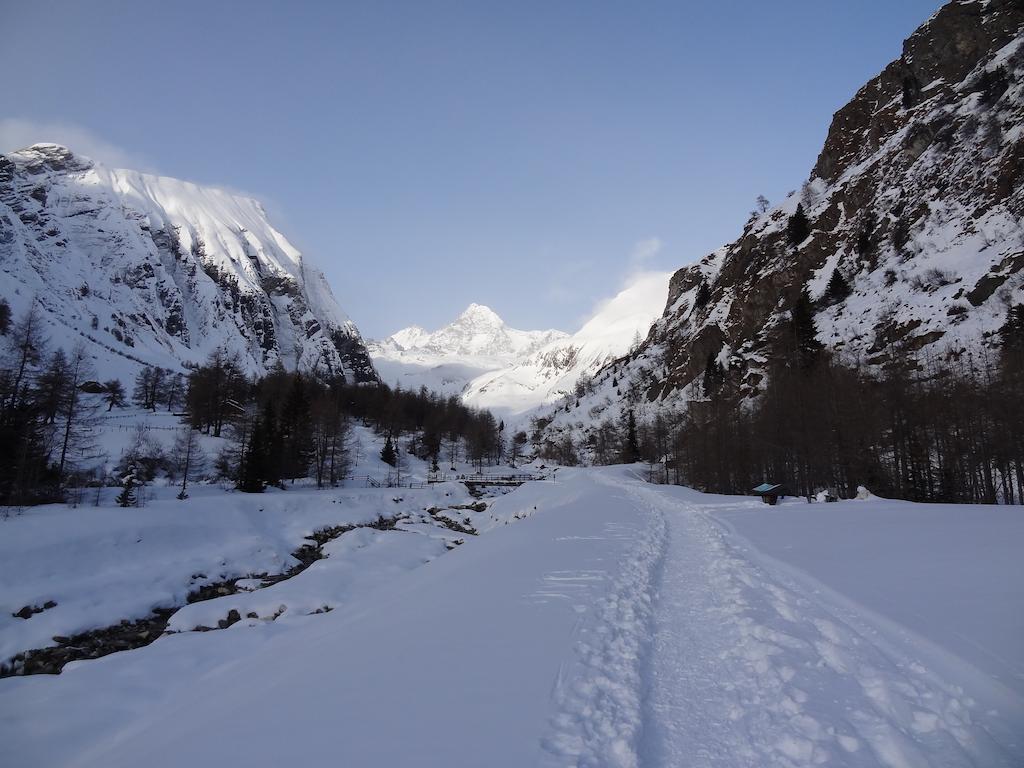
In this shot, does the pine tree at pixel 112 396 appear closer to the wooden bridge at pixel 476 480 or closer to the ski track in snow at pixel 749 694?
the wooden bridge at pixel 476 480

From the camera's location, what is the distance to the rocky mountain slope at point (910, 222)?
41125 millimetres

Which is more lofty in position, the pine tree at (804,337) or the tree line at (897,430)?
the pine tree at (804,337)

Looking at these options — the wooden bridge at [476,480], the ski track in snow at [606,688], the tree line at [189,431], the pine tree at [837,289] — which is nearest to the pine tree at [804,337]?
the pine tree at [837,289]

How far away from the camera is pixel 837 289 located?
58.4 meters

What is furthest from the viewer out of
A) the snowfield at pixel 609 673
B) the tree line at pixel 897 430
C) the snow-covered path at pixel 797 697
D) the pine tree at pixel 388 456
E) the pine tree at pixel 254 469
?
the pine tree at pixel 388 456

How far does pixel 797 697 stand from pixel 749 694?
477 mm

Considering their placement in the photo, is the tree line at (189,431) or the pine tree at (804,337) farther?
the pine tree at (804,337)

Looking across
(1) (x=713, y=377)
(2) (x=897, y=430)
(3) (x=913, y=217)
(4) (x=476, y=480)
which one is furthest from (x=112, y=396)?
(3) (x=913, y=217)

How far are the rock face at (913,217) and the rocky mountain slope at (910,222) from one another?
16 cm

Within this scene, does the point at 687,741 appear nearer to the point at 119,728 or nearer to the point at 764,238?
the point at 119,728

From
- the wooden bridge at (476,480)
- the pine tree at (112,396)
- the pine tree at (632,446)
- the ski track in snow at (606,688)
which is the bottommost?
the wooden bridge at (476,480)

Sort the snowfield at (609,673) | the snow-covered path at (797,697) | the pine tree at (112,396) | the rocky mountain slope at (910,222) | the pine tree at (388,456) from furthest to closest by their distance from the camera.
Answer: the pine tree at (112,396) → the pine tree at (388,456) → the rocky mountain slope at (910,222) → the snowfield at (609,673) → the snow-covered path at (797,697)

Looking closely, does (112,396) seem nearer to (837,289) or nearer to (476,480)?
(476,480)

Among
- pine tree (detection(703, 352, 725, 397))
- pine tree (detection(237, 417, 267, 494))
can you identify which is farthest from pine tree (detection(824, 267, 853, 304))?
pine tree (detection(237, 417, 267, 494))
